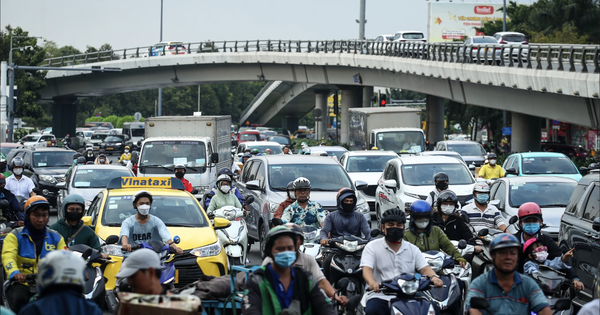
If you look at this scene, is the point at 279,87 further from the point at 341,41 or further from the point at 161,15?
the point at 341,41

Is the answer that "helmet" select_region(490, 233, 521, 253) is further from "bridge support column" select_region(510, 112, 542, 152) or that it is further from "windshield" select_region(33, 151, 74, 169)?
"bridge support column" select_region(510, 112, 542, 152)

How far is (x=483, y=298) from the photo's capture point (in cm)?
563

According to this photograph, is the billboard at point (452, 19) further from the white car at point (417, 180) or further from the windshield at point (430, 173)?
the windshield at point (430, 173)

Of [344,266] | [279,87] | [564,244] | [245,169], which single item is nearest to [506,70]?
[245,169]

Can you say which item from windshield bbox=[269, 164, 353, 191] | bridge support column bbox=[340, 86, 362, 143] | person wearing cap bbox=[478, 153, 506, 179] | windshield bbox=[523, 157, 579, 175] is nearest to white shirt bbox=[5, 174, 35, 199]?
windshield bbox=[269, 164, 353, 191]

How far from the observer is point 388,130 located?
29125 mm

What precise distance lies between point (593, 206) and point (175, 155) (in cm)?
1279

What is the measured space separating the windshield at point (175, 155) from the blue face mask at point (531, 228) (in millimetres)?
13016

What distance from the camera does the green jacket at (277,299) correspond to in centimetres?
557

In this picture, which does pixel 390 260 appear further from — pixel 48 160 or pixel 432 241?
pixel 48 160

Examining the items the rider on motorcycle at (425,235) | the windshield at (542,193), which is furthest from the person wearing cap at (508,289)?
the windshield at (542,193)

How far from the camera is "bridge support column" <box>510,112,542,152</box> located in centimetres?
3934

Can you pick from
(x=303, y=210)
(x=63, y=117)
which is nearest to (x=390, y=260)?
(x=303, y=210)

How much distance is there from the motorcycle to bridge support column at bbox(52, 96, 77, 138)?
64.6m
